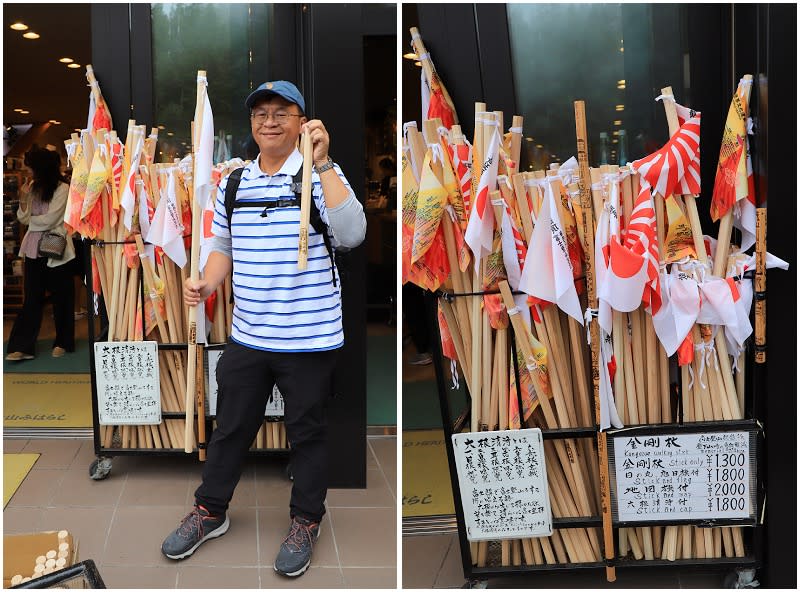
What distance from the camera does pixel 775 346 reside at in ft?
8.48

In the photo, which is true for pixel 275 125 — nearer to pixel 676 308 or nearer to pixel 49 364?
pixel 676 308

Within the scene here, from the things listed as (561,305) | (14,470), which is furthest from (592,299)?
(14,470)

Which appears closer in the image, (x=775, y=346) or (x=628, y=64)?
(x=775, y=346)

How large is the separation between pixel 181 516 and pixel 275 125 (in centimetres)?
177

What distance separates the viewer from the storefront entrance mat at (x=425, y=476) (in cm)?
358

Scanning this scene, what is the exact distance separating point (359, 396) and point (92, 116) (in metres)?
1.85

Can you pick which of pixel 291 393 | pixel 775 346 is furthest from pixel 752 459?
pixel 291 393

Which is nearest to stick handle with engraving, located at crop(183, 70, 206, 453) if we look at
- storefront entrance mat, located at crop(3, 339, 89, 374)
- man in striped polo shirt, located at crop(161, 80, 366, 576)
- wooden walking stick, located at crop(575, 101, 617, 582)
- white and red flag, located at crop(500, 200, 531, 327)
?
man in striped polo shirt, located at crop(161, 80, 366, 576)

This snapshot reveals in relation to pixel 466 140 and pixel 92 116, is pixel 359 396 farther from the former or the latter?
pixel 92 116

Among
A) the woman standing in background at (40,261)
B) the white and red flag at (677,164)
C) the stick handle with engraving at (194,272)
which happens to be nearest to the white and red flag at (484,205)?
the white and red flag at (677,164)

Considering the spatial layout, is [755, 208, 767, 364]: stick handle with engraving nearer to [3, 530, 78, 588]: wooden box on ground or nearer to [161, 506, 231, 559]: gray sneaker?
[161, 506, 231, 559]: gray sneaker

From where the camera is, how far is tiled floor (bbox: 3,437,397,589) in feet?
9.33

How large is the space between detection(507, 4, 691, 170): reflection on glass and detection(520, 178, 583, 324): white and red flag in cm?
46

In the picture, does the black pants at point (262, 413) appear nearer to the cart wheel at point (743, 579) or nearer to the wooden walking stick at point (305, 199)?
the wooden walking stick at point (305, 199)
